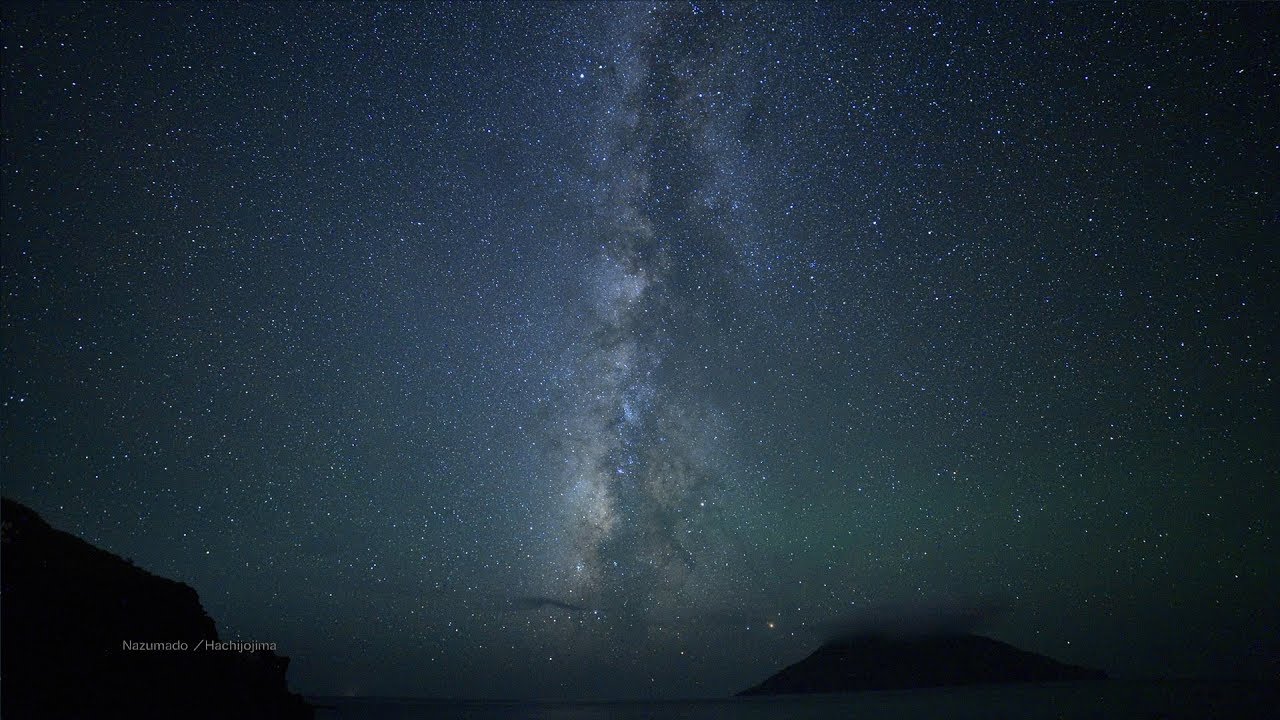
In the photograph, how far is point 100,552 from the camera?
29469mm

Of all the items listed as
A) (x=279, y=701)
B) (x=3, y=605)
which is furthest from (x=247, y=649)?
(x=3, y=605)

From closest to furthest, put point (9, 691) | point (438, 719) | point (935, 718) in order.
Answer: point (9, 691) → point (935, 718) → point (438, 719)

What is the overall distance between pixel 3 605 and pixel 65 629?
90.0 inches

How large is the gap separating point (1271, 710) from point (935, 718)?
92.5 ft

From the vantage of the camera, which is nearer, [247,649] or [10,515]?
[10,515]

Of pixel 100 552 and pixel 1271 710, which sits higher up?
pixel 100 552

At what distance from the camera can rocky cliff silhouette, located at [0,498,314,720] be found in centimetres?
2330

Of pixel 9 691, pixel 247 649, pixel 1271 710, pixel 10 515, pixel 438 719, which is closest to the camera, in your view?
pixel 9 691

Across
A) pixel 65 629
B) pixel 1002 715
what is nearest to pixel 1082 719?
pixel 1002 715

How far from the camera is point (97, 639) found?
25.8m

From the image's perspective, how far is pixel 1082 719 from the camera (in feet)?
172

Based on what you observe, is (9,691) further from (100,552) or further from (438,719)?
(438,719)

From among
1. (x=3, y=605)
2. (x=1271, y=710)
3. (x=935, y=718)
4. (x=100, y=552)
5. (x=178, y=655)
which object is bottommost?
(x=935, y=718)

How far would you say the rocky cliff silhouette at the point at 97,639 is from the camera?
23.3m
